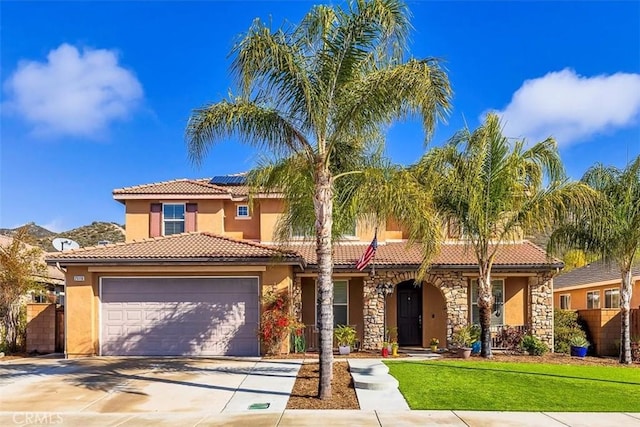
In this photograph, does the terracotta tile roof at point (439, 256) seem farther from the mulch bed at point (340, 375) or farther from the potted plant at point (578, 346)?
the mulch bed at point (340, 375)

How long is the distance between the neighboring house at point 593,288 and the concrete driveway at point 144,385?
15451mm

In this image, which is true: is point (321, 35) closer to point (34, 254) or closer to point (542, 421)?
point (542, 421)

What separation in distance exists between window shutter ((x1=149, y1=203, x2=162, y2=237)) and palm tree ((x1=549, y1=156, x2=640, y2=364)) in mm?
14110

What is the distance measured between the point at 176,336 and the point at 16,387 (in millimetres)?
5372

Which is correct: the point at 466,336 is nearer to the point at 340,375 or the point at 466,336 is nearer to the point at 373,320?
the point at 373,320

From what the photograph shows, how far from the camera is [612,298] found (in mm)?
24766

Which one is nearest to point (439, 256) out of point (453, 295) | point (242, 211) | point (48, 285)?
point (453, 295)

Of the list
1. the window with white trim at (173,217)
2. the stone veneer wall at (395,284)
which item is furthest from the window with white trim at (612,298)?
the window with white trim at (173,217)

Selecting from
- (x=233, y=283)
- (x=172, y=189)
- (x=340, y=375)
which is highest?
(x=172, y=189)

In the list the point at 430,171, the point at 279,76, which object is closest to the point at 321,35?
the point at 279,76

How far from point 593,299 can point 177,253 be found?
68.4ft

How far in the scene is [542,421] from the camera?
29.7 ft

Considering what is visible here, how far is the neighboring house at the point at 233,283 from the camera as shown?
54.6ft

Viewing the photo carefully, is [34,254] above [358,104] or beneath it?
beneath
